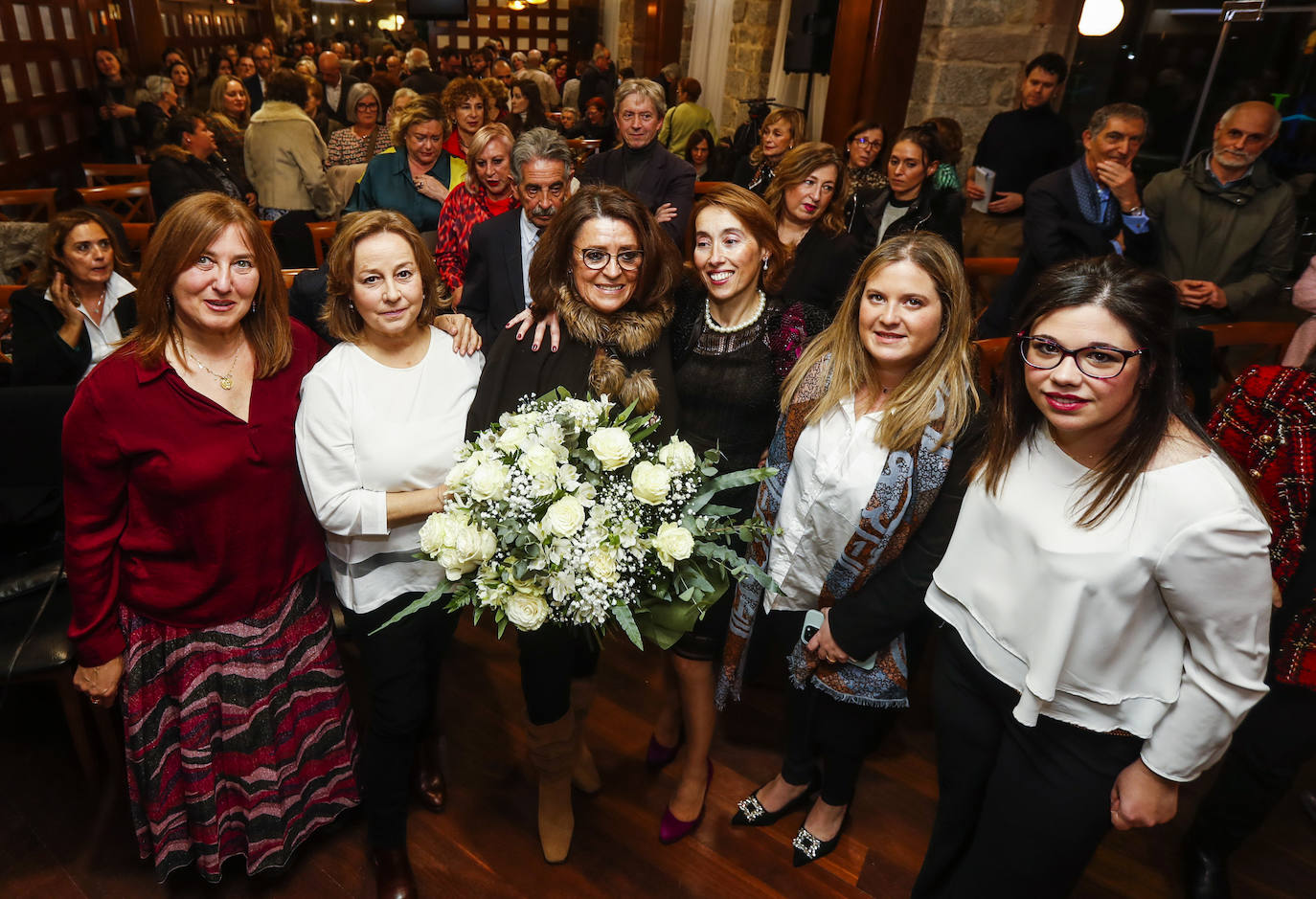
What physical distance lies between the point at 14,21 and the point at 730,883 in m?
8.39

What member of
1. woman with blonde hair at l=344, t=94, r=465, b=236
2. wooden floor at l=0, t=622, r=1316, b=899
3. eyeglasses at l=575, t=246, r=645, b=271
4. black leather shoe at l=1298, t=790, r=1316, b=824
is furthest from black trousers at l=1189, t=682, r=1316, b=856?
woman with blonde hair at l=344, t=94, r=465, b=236

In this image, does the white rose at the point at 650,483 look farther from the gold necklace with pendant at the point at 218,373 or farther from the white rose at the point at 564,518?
the gold necklace with pendant at the point at 218,373

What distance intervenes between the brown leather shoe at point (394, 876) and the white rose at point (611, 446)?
4.26 feet

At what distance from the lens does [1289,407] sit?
1734 mm

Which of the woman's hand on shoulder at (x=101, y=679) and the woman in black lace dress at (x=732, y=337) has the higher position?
the woman in black lace dress at (x=732, y=337)

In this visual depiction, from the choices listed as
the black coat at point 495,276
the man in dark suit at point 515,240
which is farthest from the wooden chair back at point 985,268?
the black coat at point 495,276

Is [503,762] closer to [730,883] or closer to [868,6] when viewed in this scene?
[730,883]

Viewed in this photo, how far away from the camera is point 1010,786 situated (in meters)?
1.59

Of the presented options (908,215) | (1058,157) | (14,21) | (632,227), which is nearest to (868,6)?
(1058,157)

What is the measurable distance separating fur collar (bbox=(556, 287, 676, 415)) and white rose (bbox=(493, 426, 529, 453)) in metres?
0.35

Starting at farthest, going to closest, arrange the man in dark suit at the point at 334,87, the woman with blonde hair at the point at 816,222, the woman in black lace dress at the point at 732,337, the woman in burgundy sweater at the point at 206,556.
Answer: the man in dark suit at the point at 334,87 → the woman with blonde hair at the point at 816,222 → the woman in black lace dress at the point at 732,337 → the woman in burgundy sweater at the point at 206,556

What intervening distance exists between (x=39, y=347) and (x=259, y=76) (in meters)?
7.60

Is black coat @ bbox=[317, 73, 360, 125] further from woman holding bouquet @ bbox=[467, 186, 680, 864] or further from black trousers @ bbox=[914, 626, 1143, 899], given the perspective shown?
black trousers @ bbox=[914, 626, 1143, 899]

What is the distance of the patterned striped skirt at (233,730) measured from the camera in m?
1.85
